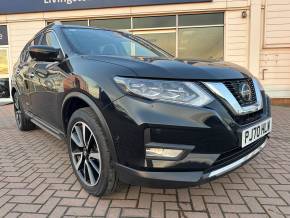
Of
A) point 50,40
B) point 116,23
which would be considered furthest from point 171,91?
point 116,23

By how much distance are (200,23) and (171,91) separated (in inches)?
307

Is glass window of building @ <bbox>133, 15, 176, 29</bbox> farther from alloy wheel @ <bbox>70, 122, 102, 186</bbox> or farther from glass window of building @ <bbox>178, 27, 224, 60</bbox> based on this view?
alloy wheel @ <bbox>70, 122, 102, 186</bbox>

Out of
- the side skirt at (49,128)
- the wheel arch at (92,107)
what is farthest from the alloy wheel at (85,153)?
the side skirt at (49,128)

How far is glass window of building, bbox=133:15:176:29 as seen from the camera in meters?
9.39

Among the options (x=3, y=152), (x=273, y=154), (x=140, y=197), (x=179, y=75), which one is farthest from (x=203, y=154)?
(x=3, y=152)

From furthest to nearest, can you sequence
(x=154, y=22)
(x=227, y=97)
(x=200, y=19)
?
1. (x=154, y=22)
2. (x=200, y=19)
3. (x=227, y=97)

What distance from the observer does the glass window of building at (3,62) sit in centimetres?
1036

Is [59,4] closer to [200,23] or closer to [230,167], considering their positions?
[200,23]

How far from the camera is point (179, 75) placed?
2.14 metres

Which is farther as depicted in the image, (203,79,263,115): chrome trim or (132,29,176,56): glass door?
(132,29,176,56): glass door

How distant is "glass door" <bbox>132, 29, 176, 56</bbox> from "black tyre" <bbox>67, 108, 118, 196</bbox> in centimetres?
725

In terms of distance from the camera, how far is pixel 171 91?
2.10 meters

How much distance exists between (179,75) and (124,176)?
891 mm

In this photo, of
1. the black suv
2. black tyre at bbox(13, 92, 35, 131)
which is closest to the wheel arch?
the black suv
